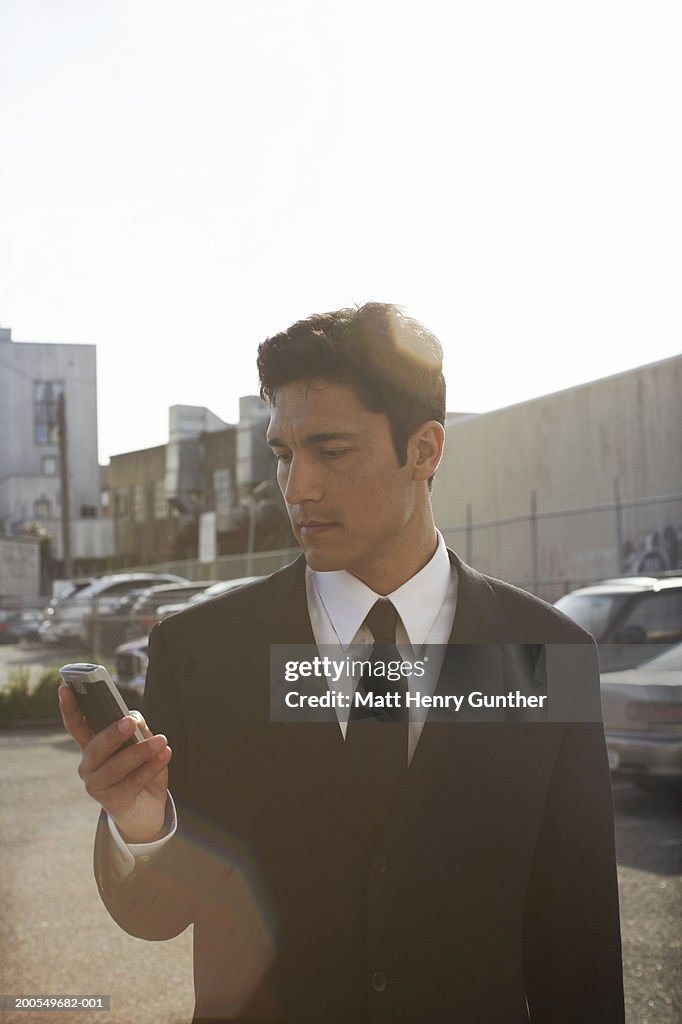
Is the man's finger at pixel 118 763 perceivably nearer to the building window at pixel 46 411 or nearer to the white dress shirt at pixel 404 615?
the white dress shirt at pixel 404 615

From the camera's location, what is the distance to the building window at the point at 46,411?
1.89 metres

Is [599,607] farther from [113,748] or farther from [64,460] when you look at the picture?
[113,748]

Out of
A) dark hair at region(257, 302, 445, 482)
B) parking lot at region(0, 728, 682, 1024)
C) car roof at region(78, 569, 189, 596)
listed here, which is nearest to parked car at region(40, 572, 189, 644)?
car roof at region(78, 569, 189, 596)

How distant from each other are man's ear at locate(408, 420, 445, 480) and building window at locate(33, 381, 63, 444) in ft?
2.41

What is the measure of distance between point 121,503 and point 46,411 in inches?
8.5

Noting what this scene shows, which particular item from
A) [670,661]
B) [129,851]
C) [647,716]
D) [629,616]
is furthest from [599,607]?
[129,851]

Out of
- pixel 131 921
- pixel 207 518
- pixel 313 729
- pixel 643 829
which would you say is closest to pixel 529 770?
pixel 313 729

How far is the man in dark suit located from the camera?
1463 millimetres

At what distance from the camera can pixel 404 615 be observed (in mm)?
1550

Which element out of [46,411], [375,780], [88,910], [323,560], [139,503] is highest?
[46,411]

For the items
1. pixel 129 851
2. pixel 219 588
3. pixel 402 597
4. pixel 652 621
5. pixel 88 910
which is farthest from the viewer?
pixel 88 910

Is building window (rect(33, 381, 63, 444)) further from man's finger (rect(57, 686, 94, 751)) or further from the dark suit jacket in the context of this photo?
man's finger (rect(57, 686, 94, 751))

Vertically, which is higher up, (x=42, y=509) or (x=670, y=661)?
(x=42, y=509)

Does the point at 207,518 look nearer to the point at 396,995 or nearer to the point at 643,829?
the point at 396,995
